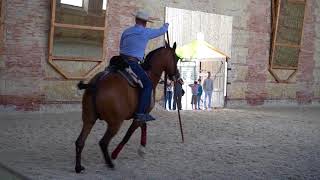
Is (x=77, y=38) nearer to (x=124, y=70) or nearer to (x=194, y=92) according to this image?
(x=194, y=92)

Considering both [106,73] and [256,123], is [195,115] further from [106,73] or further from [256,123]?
[106,73]

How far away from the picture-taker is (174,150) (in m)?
7.79

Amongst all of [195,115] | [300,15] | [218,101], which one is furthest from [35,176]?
[300,15]

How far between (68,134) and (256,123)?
220 inches

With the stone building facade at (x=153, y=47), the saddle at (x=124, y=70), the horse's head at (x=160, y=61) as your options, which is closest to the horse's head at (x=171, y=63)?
the horse's head at (x=160, y=61)

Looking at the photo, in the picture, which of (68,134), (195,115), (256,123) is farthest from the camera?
(195,115)

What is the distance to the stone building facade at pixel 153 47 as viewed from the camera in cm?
1262

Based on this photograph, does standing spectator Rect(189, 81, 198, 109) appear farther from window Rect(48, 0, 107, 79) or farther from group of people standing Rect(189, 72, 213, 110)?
window Rect(48, 0, 107, 79)

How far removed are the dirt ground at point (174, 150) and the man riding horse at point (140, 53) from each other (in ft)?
2.64

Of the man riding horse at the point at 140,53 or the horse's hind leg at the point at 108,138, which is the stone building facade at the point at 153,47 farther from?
the horse's hind leg at the point at 108,138

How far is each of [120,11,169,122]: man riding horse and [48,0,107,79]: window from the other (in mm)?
7050

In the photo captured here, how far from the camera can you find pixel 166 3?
15.6 meters

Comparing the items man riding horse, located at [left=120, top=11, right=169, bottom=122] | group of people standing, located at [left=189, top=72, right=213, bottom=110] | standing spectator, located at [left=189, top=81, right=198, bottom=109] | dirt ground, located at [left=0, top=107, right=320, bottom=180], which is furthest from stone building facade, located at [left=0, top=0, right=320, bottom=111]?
man riding horse, located at [left=120, top=11, right=169, bottom=122]

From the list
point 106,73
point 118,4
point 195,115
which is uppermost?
point 118,4
